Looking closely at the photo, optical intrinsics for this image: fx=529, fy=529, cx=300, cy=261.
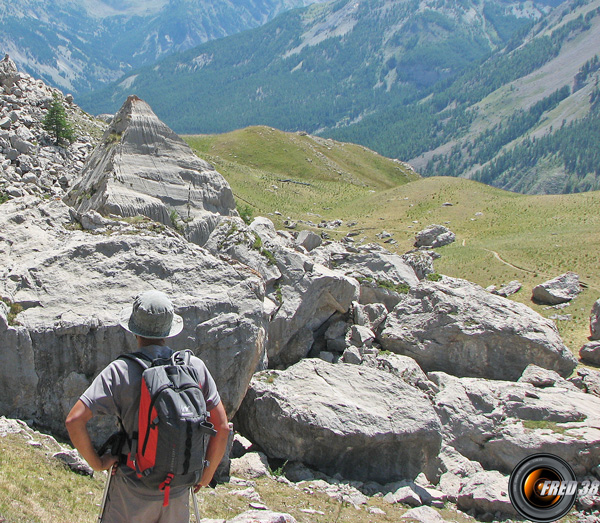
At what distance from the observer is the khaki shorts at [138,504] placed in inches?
243

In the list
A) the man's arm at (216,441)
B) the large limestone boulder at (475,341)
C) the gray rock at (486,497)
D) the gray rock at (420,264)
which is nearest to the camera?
the man's arm at (216,441)

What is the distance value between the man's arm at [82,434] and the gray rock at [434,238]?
49.3 m

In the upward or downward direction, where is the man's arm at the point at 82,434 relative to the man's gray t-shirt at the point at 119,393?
downward

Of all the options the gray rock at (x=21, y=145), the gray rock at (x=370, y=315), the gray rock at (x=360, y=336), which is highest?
the gray rock at (x=21, y=145)

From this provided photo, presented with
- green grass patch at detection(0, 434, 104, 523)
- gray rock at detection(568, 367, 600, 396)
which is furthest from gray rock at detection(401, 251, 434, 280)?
green grass patch at detection(0, 434, 104, 523)

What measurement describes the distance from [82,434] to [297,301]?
15.4 meters

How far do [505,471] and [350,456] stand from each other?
6.05m

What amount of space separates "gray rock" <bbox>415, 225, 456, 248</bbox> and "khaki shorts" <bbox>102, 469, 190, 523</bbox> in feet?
160

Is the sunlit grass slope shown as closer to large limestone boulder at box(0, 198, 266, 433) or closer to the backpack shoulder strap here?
large limestone boulder at box(0, 198, 266, 433)

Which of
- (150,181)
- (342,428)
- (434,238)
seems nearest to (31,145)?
(150,181)

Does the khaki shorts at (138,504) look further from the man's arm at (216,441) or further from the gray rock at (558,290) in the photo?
the gray rock at (558,290)

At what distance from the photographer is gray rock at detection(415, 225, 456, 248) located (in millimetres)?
53075

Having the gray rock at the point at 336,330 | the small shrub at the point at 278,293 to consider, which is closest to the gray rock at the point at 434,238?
the gray rock at the point at 336,330

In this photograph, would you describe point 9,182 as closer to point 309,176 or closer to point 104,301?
point 104,301
